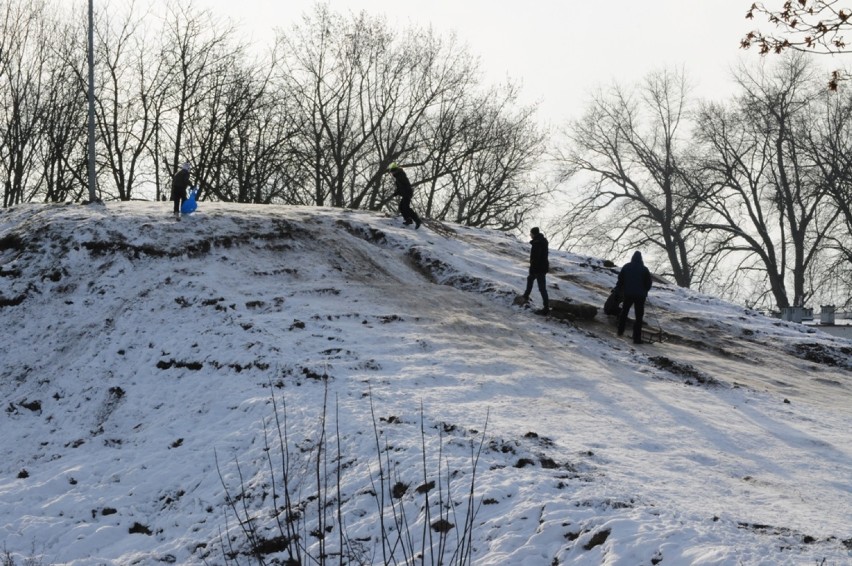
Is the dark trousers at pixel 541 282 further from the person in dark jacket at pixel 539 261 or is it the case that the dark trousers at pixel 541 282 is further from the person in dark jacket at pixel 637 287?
the person in dark jacket at pixel 637 287

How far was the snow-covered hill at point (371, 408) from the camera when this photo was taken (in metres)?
7.25

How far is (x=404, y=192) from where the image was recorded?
21188 mm

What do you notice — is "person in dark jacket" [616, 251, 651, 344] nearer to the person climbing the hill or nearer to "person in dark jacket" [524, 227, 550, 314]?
"person in dark jacket" [524, 227, 550, 314]

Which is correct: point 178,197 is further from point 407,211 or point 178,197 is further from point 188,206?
point 407,211

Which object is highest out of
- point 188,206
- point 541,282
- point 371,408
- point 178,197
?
point 178,197

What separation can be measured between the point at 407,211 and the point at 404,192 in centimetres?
Answer: 93

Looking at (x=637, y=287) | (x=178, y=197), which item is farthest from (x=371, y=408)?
(x=178, y=197)

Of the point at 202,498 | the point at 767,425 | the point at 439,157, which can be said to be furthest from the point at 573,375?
→ the point at 439,157

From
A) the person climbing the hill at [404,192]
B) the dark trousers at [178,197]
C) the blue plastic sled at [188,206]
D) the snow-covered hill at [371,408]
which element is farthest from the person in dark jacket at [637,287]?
the dark trousers at [178,197]

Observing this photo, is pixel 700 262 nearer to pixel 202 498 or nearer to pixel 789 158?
pixel 789 158

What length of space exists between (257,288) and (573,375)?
6.71 metres

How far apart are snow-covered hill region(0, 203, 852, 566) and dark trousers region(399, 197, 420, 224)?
1.39m

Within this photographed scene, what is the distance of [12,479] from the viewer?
974cm

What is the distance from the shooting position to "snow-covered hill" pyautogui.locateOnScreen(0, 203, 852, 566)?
7.25 metres
